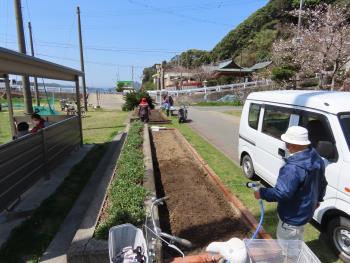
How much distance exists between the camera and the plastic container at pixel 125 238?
8.81 feet

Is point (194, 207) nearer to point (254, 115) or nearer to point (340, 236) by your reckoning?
point (340, 236)

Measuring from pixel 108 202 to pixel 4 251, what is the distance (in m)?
1.50

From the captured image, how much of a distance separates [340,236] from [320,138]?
1365 mm

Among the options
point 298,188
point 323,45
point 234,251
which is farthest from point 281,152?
point 323,45

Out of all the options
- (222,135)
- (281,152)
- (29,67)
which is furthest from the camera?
(222,135)

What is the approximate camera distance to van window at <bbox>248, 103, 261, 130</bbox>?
6449mm

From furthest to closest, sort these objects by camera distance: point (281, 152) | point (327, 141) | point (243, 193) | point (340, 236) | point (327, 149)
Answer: point (243, 193) < point (281, 152) < point (327, 141) < point (327, 149) < point (340, 236)

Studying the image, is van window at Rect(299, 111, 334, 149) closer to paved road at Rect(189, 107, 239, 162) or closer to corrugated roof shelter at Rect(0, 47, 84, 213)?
paved road at Rect(189, 107, 239, 162)

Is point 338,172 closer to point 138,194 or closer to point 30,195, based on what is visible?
point 138,194

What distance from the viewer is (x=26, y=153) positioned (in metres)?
6.19

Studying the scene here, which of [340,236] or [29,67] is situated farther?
[29,67]

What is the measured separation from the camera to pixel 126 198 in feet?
14.3

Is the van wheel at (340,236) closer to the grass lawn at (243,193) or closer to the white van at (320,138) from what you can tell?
the white van at (320,138)

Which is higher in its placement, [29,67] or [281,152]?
[29,67]
